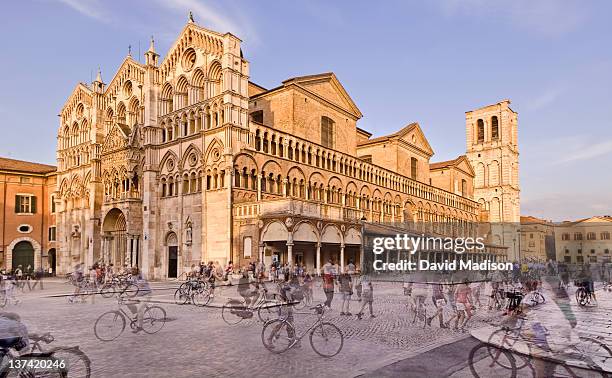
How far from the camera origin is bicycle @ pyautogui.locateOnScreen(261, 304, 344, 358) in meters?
10.3

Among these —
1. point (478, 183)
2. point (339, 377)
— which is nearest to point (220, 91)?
point (339, 377)

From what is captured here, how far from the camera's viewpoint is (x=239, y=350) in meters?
10.7

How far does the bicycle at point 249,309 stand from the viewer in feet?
47.7

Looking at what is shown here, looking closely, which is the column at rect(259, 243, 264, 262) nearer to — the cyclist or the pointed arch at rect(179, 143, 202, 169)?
the pointed arch at rect(179, 143, 202, 169)

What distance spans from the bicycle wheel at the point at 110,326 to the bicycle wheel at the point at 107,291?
12.9 metres

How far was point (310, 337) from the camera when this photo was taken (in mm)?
10625

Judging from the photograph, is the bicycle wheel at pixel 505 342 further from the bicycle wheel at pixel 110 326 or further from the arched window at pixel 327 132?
the arched window at pixel 327 132

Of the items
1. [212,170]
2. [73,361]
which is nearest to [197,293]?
[73,361]

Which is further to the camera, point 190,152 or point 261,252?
point 190,152

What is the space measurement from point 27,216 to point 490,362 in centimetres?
5684

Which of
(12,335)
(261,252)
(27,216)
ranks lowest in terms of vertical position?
(12,335)

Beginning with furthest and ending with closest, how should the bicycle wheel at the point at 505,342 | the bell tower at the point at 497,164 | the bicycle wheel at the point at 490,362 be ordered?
the bell tower at the point at 497,164
the bicycle wheel at the point at 505,342
the bicycle wheel at the point at 490,362

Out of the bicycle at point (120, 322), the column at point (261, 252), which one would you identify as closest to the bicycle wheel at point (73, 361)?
the bicycle at point (120, 322)

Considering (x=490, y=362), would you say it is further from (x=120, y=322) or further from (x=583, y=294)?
(x=583, y=294)
